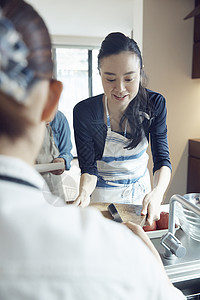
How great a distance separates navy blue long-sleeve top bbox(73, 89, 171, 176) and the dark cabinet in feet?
3.50

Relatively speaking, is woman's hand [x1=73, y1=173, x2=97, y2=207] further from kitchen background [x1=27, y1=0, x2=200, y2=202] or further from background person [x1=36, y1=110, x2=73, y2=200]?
kitchen background [x1=27, y1=0, x2=200, y2=202]

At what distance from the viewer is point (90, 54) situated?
3.94 m

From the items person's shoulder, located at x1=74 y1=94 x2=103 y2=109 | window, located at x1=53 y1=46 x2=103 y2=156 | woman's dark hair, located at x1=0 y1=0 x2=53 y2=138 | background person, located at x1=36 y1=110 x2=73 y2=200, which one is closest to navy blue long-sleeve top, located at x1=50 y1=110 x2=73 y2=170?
background person, located at x1=36 y1=110 x2=73 y2=200

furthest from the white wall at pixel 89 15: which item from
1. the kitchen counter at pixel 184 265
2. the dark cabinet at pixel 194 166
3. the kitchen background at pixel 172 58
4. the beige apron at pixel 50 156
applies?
the kitchen counter at pixel 184 265

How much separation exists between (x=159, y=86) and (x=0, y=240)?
1927 millimetres

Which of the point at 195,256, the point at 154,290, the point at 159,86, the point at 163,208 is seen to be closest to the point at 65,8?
the point at 159,86

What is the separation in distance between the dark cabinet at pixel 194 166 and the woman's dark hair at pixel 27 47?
76.5 inches

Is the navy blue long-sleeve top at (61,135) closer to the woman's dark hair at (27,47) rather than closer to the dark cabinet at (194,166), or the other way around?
the dark cabinet at (194,166)

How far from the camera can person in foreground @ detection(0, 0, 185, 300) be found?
0.67ft

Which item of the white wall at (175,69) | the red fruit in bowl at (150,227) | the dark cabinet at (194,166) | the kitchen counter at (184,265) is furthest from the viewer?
the dark cabinet at (194,166)

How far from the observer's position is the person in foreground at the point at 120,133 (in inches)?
36.4

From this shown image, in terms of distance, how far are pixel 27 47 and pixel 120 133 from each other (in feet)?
3.02

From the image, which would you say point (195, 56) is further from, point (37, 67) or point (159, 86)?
point (37, 67)

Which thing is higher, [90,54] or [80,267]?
[90,54]
